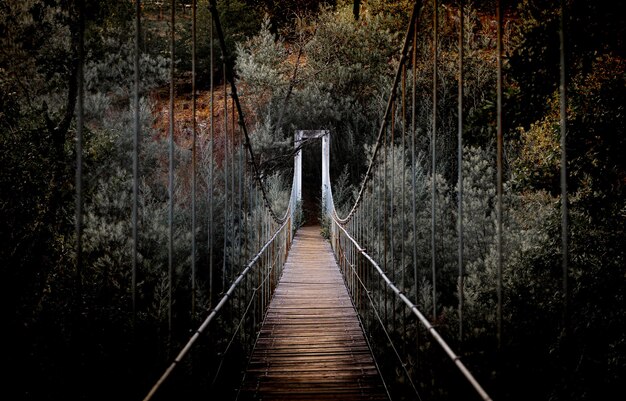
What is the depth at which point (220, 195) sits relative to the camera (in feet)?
24.8

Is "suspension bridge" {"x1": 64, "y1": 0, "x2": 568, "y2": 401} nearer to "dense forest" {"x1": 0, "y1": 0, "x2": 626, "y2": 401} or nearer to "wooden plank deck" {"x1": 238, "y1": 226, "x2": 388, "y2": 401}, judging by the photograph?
"wooden plank deck" {"x1": 238, "y1": 226, "x2": 388, "y2": 401}

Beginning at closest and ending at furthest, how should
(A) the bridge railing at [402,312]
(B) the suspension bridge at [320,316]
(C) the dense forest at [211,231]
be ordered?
1. (B) the suspension bridge at [320,316]
2. (A) the bridge railing at [402,312]
3. (C) the dense forest at [211,231]

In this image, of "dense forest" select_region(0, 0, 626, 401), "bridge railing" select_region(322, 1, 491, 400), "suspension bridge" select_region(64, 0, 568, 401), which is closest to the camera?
"suspension bridge" select_region(64, 0, 568, 401)

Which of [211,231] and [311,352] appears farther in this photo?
[311,352]

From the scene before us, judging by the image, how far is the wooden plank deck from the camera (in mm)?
2959

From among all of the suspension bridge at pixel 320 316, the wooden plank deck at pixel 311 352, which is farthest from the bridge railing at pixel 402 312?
the wooden plank deck at pixel 311 352

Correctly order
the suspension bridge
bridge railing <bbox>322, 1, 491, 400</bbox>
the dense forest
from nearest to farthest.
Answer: the suspension bridge
bridge railing <bbox>322, 1, 491, 400</bbox>
the dense forest

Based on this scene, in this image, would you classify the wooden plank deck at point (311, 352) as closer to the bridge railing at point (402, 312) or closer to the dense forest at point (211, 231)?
the bridge railing at point (402, 312)

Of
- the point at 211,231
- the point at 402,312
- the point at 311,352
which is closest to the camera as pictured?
the point at 211,231

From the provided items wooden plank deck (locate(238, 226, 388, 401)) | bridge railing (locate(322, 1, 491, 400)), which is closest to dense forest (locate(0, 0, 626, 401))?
bridge railing (locate(322, 1, 491, 400))

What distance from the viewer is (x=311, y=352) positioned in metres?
3.72

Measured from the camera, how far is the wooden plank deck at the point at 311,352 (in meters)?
2.96

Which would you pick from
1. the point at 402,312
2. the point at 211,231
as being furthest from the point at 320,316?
the point at 211,231

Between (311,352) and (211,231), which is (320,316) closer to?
(311,352)
